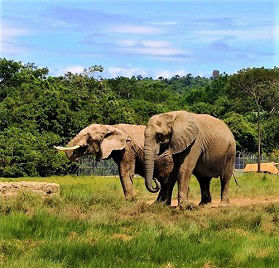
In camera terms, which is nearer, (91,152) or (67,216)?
(67,216)

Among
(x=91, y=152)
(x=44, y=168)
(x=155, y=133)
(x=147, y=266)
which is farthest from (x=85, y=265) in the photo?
(x=44, y=168)

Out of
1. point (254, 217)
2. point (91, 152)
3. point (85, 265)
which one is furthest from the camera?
point (91, 152)

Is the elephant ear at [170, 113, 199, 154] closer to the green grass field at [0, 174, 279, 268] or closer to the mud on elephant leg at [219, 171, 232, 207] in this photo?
the green grass field at [0, 174, 279, 268]

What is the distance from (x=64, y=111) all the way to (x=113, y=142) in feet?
64.8

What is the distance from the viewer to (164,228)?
357 inches

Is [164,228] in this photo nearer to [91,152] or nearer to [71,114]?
[91,152]

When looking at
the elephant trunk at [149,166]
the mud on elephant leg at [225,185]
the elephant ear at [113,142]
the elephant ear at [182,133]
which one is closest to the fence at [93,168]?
the mud on elephant leg at [225,185]

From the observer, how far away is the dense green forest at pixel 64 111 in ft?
92.4

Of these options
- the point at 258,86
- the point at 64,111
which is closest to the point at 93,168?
the point at 64,111

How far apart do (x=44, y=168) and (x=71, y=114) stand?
4908mm

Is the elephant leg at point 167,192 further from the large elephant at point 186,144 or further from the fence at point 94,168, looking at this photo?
the fence at point 94,168

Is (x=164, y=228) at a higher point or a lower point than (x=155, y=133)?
lower

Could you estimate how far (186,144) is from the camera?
11844 millimetres

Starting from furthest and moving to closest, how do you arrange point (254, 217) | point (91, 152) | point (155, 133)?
point (91, 152) → point (155, 133) → point (254, 217)
